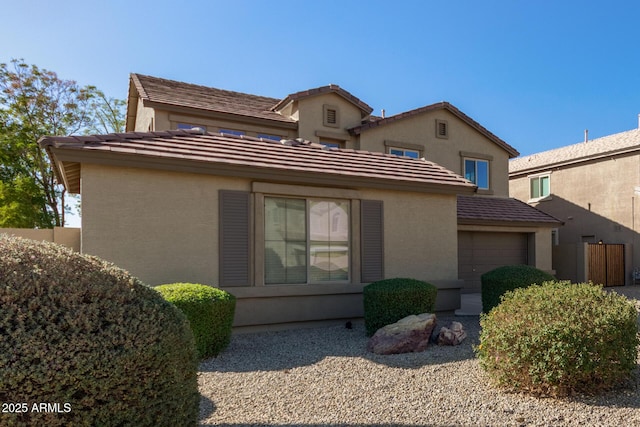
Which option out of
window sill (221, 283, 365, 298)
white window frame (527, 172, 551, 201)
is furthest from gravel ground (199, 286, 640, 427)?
white window frame (527, 172, 551, 201)

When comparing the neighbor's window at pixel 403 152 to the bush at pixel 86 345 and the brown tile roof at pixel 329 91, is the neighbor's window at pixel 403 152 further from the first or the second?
the bush at pixel 86 345

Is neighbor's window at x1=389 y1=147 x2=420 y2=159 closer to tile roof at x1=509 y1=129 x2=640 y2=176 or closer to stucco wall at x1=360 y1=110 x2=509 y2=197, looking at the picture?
stucco wall at x1=360 y1=110 x2=509 y2=197

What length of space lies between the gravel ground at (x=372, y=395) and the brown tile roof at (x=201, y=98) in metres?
9.53

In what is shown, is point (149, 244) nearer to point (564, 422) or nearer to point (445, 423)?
point (445, 423)

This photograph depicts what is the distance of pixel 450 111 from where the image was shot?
17719 mm

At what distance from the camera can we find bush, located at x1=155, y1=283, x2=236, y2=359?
6.56 m

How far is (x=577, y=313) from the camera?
201 inches

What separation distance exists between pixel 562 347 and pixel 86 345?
4.65 meters

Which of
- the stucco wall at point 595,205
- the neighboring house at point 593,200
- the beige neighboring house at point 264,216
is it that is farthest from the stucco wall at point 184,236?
the stucco wall at point 595,205

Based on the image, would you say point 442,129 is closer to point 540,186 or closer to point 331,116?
point 331,116

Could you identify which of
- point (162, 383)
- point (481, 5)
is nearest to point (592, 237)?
point (481, 5)

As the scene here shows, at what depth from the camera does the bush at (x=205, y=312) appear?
656 centimetres

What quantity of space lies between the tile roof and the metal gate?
438cm

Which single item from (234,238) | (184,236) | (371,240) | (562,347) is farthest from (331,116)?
(562,347)
